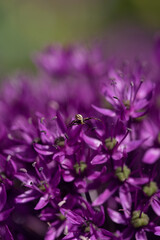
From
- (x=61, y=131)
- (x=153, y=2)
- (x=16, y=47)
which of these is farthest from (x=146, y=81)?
(x=153, y=2)

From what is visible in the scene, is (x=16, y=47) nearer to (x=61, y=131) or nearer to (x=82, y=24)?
(x=82, y=24)

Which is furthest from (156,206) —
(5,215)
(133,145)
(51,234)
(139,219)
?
(5,215)

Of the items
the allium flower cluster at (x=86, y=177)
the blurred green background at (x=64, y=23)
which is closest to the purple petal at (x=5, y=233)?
the allium flower cluster at (x=86, y=177)

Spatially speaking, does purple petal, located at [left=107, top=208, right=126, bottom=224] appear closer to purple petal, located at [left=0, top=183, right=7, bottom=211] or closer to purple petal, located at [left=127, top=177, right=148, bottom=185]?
purple petal, located at [left=127, top=177, right=148, bottom=185]

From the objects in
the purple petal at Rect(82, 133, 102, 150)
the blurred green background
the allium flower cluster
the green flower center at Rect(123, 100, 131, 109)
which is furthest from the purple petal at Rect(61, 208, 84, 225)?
the blurred green background

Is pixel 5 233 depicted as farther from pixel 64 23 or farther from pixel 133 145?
pixel 64 23
